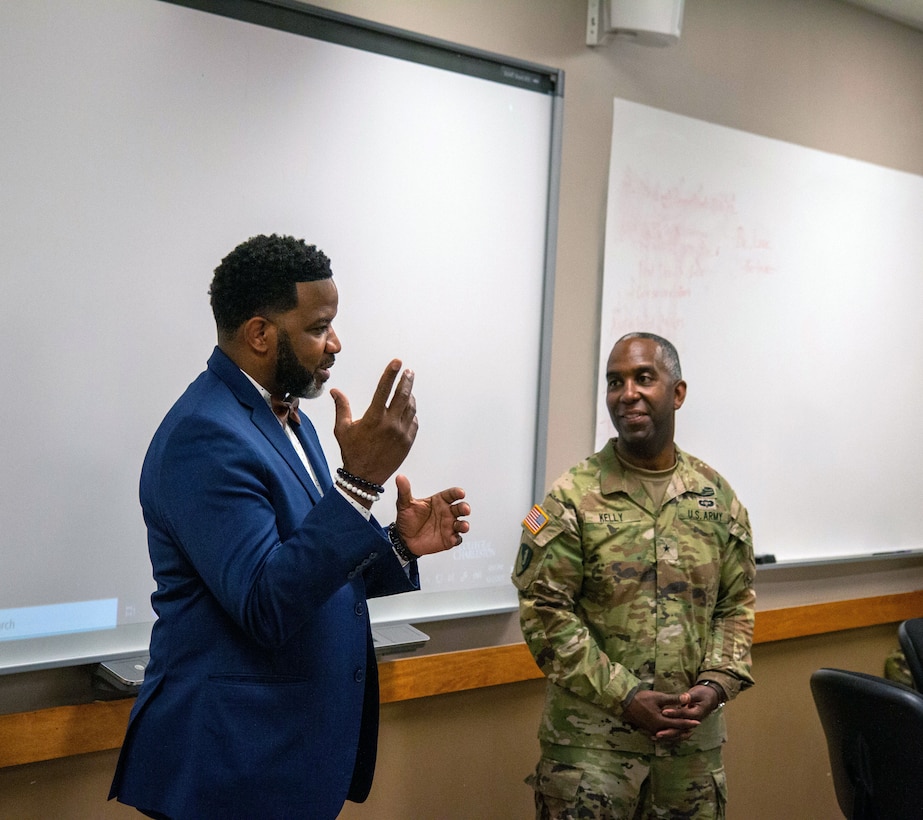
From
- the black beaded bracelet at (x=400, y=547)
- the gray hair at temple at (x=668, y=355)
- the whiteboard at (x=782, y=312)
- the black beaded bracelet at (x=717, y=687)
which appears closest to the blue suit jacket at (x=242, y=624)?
the black beaded bracelet at (x=400, y=547)

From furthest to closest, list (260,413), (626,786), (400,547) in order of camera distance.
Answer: (626,786) → (400,547) → (260,413)

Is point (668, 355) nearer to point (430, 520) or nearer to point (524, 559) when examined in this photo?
point (524, 559)

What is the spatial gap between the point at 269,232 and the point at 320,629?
1.07 m

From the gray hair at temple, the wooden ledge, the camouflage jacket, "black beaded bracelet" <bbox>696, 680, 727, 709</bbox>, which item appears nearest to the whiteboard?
the wooden ledge

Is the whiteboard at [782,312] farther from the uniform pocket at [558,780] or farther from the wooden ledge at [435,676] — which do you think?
the uniform pocket at [558,780]

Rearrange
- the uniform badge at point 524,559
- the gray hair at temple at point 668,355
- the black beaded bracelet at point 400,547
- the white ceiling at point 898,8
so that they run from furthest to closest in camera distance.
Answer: the white ceiling at point 898,8 → the gray hair at temple at point 668,355 → the uniform badge at point 524,559 → the black beaded bracelet at point 400,547

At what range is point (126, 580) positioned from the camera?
2.05 m

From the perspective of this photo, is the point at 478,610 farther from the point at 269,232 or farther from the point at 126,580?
the point at 269,232

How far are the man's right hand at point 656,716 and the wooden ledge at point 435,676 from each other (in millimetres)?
621

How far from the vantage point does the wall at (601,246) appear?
253 cm

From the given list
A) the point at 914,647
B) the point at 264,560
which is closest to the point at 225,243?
the point at 264,560

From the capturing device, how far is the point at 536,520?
2.19 m

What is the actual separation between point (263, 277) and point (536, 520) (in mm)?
965

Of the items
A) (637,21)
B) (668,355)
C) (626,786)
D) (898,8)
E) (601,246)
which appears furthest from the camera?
(898,8)
